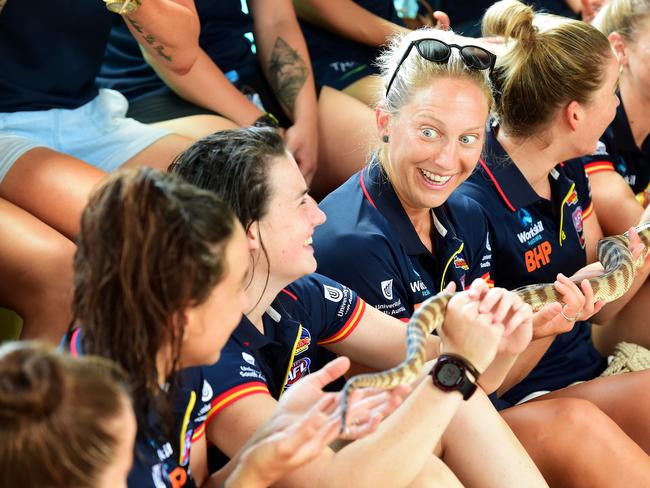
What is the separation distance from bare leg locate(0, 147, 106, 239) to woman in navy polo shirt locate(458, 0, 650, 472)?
1264mm

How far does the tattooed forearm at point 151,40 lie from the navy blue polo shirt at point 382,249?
892mm

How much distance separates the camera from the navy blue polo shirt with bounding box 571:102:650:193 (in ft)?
12.6

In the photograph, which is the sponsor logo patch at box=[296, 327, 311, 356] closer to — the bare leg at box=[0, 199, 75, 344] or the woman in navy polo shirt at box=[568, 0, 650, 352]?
the bare leg at box=[0, 199, 75, 344]

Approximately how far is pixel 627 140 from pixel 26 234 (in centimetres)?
261

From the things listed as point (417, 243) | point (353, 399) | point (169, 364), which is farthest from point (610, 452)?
point (169, 364)

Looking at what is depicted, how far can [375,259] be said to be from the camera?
265 cm

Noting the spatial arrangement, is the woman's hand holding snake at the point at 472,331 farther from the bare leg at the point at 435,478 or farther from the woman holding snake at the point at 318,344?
the bare leg at the point at 435,478

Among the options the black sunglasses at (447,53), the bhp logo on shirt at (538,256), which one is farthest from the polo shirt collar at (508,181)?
the black sunglasses at (447,53)

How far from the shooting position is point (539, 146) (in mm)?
3256

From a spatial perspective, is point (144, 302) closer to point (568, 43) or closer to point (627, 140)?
point (568, 43)

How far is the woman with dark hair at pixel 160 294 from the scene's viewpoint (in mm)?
1640

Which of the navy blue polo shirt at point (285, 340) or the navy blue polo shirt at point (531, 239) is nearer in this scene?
the navy blue polo shirt at point (285, 340)

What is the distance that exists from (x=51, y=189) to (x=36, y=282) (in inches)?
15.2

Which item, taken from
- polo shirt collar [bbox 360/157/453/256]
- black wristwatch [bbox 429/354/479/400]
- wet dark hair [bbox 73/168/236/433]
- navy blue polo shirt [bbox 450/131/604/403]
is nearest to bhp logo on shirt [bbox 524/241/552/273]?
navy blue polo shirt [bbox 450/131/604/403]
